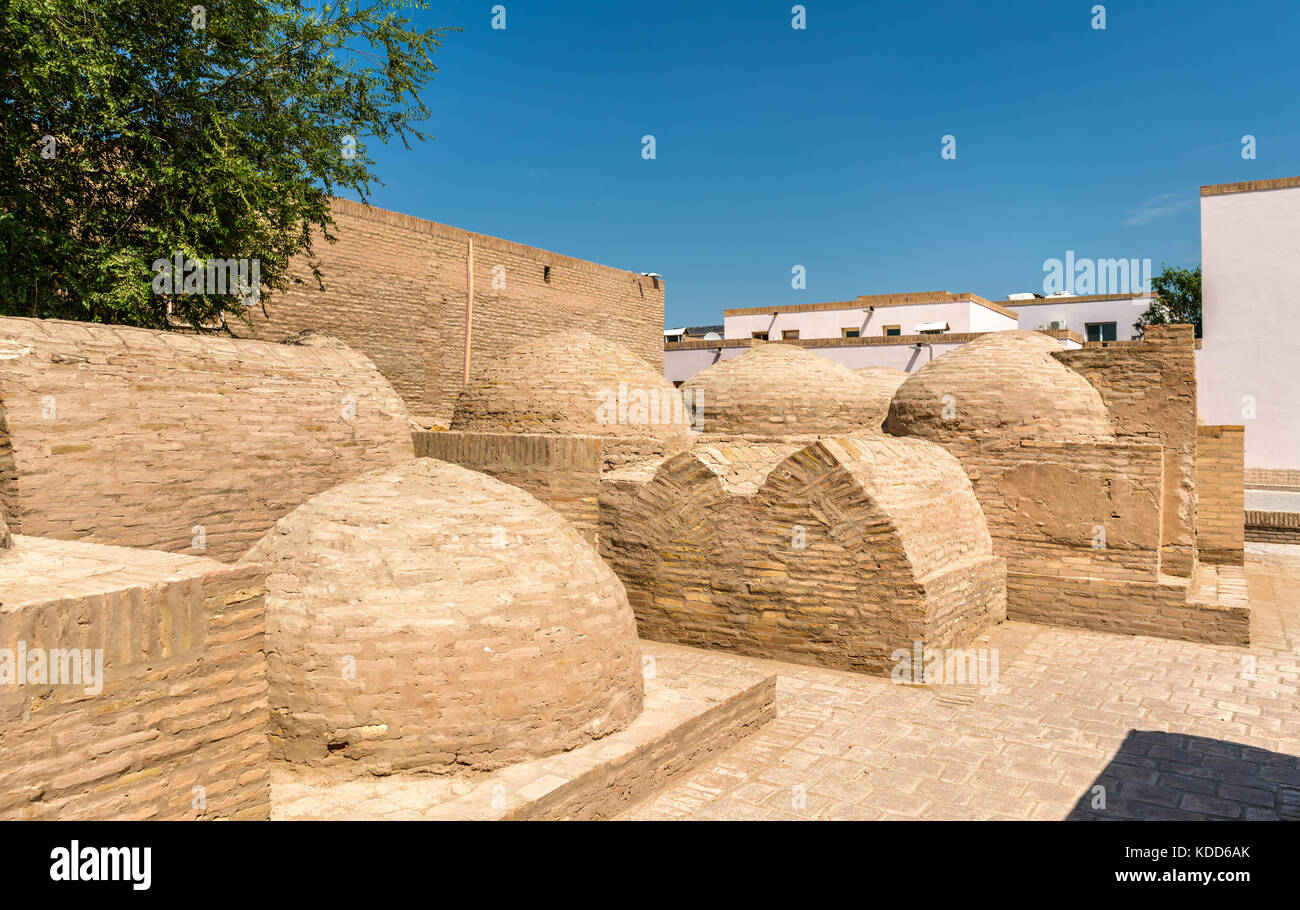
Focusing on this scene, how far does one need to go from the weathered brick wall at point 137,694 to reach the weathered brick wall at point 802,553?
5.61m

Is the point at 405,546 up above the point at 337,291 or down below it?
below

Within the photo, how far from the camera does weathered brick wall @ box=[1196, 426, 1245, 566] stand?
12430 millimetres

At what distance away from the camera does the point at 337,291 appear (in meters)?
15.2

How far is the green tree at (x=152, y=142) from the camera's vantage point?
30.5ft

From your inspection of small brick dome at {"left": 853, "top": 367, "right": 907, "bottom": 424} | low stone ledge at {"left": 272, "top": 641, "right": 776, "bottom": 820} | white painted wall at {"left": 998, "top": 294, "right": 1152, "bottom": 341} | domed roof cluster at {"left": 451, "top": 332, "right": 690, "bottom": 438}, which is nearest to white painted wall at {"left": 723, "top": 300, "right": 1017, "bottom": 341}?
white painted wall at {"left": 998, "top": 294, "right": 1152, "bottom": 341}

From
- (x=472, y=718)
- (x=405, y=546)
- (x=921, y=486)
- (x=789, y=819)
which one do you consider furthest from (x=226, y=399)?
(x=921, y=486)

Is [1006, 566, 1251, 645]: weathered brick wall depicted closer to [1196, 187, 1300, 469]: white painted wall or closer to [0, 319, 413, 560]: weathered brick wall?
[0, 319, 413, 560]: weathered brick wall

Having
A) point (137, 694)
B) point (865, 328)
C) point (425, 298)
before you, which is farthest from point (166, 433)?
point (865, 328)

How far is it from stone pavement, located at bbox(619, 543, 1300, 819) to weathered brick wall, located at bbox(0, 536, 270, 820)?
2476 millimetres

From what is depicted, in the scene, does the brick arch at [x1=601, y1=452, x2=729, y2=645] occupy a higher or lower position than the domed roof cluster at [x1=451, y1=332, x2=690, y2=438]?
lower

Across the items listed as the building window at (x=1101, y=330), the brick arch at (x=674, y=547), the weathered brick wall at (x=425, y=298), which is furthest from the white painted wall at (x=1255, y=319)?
the brick arch at (x=674, y=547)

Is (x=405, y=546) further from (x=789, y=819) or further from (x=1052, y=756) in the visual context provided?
(x=1052, y=756)

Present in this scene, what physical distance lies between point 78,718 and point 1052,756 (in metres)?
6.27

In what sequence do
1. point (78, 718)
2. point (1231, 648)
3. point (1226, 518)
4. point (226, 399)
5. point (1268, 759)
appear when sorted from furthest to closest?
point (1226, 518) < point (1231, 648) < point (226, 399) < point (1268, 759) < point (78, 718)
